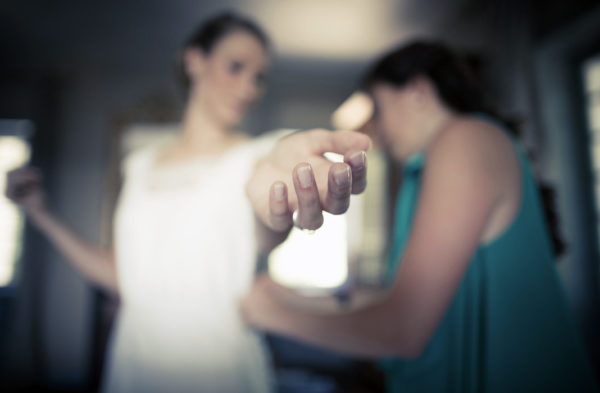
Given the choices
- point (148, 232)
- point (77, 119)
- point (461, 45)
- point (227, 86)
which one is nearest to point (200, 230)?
point (148, 232)

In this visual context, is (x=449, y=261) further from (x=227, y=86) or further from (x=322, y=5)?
(x=322, y=5)

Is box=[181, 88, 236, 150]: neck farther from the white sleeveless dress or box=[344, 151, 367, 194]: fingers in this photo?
box=[344, 151, 367, 194]: fingers

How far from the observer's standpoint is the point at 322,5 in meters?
1.07

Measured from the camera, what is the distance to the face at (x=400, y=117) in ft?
1.41

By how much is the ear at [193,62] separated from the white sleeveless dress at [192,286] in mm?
139

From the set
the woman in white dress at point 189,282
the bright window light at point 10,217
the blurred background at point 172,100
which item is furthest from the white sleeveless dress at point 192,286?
the bright window light at point 10,217

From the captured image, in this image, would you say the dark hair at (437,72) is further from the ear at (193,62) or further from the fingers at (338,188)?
the fingers at (338,188)

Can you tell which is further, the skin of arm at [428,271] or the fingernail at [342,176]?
the skin of arm at [428,271]

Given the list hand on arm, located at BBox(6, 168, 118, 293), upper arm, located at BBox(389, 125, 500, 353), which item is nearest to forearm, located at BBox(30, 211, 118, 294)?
hand on arm, located at BBox(6, 168, 118, 293)

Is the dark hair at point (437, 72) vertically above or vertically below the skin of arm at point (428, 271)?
above

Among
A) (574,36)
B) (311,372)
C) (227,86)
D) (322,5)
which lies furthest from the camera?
(311,372)

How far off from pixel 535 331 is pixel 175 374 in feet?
1.09

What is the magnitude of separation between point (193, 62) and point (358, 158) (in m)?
0.37

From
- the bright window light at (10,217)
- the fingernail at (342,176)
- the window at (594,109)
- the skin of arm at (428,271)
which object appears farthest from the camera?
the bright window light at (10,217)
